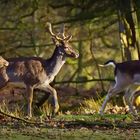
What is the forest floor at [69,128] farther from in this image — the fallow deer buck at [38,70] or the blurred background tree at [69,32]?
the blurred background tree at [69,32]

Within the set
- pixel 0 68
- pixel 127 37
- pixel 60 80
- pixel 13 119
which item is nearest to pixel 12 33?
pixel 60 80

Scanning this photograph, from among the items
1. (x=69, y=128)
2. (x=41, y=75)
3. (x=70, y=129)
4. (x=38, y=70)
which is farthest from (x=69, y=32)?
(x=70, y=129)

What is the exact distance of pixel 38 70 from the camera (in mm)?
14969

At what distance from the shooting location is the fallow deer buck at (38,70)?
1476 cm

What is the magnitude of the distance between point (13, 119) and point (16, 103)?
6.78 m

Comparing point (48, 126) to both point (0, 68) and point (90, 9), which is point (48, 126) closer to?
point (0, 68)

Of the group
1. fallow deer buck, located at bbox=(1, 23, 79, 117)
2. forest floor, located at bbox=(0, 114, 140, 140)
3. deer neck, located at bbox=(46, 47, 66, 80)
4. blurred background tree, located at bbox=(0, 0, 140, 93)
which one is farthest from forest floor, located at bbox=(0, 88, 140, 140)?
blurred background tree, located at bbox=(0, 0, 140, 93)

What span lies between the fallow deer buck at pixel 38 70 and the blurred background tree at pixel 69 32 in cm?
509

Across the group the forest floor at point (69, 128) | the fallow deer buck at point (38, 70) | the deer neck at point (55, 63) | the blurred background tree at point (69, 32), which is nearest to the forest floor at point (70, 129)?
the forest floor at point (69, 128)

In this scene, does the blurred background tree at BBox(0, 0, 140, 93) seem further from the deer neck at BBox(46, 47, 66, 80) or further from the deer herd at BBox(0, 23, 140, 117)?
the deer herd at BBox(0, 23, 140, 117)

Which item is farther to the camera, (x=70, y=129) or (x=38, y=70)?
(x=38, y=70)

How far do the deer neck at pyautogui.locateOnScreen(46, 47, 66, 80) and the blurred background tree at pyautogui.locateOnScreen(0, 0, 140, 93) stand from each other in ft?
16.6

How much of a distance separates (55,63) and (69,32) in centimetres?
559

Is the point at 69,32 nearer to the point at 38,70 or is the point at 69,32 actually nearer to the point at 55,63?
the point at 55,63
